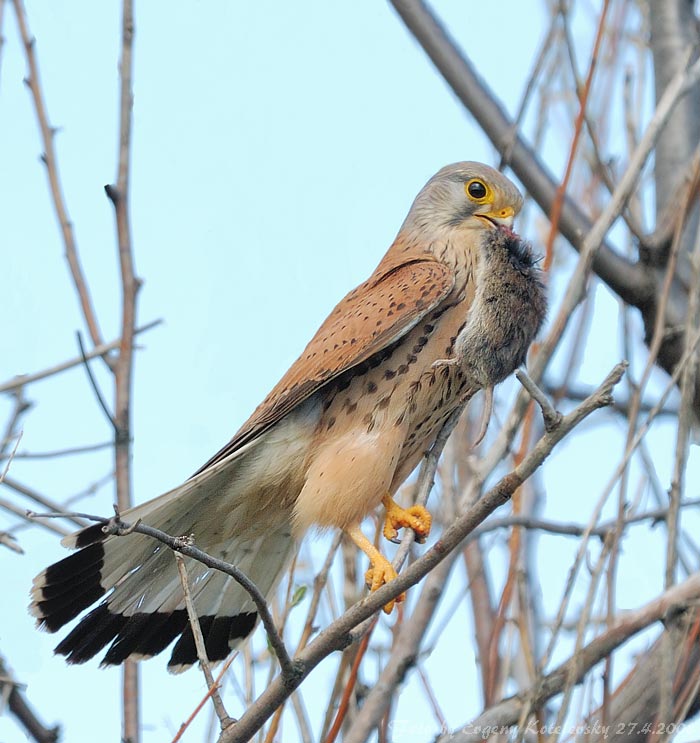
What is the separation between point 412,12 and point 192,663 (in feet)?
7.19

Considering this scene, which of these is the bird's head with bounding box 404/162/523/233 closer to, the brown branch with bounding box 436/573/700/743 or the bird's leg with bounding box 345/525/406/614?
the bird's leg with bounding box 345/525/406/614

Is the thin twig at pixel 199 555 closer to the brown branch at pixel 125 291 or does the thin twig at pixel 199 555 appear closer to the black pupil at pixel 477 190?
the brown branch at pixel 125 291

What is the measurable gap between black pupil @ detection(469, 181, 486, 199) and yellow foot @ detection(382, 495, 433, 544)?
962mm

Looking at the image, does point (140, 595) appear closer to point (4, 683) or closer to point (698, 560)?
point (4, 683)

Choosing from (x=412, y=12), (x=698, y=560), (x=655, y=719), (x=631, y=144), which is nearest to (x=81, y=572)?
(x=655, y=719)

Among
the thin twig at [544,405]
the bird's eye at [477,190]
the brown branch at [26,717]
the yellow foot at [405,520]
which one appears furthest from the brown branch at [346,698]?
the bird's eye at [477,190]

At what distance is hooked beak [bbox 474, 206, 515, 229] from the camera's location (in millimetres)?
3211

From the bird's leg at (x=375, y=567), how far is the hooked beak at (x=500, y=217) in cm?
102

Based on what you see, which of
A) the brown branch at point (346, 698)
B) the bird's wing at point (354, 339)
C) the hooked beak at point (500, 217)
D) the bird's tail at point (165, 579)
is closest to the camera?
the brown branch at point (346, 698)

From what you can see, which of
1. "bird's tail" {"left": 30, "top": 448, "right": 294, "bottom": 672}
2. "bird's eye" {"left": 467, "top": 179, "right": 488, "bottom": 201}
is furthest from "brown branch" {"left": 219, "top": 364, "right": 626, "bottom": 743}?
"bird's eye" {"left": 467, "top": 179, "right": 488, "bottom": 201}

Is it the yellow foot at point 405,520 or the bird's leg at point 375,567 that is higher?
the yellow foot at point 405,520

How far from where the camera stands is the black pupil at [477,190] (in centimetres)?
330

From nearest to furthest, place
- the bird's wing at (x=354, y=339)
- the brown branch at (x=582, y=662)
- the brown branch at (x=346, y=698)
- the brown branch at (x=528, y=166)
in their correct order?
the brown branch at (x=346, y=698), the brown branch at (x=582, y=662), the bird's wing at (x=354, y=339), the brown branch at (x=528, y=166)

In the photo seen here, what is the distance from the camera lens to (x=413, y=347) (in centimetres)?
289
